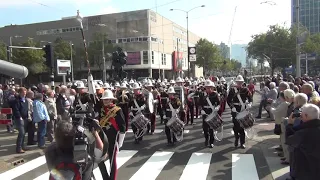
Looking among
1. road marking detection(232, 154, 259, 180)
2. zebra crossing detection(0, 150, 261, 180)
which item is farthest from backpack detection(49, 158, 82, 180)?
road marking detection(232, 154, 259, 180)

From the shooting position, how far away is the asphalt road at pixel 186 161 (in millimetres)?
7090

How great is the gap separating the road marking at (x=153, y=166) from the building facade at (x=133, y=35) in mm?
52320

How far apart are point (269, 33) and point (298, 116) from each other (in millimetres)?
57706

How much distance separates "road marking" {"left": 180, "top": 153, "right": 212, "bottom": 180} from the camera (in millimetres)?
6988

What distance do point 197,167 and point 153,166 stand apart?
1.07 meters

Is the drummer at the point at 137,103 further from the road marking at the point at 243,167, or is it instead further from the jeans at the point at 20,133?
the road marking at the point at 243,167

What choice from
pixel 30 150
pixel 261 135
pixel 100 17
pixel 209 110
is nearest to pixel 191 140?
pixel 209 110

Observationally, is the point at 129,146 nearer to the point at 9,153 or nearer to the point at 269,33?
the point at 9,153

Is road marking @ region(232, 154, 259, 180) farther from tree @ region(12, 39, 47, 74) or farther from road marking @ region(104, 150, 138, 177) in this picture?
tree @ region(12, 39, 47, 74)

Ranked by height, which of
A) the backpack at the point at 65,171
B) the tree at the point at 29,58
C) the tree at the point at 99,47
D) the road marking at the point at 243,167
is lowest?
the road marking at the point at 243,167

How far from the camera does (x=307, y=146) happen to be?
177 inches

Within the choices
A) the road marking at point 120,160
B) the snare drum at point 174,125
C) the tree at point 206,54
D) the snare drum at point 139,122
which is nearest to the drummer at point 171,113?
the snare drum at point 174,125

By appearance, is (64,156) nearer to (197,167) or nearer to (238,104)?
A: (197,167)

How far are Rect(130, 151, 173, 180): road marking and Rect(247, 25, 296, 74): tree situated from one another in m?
51.6
